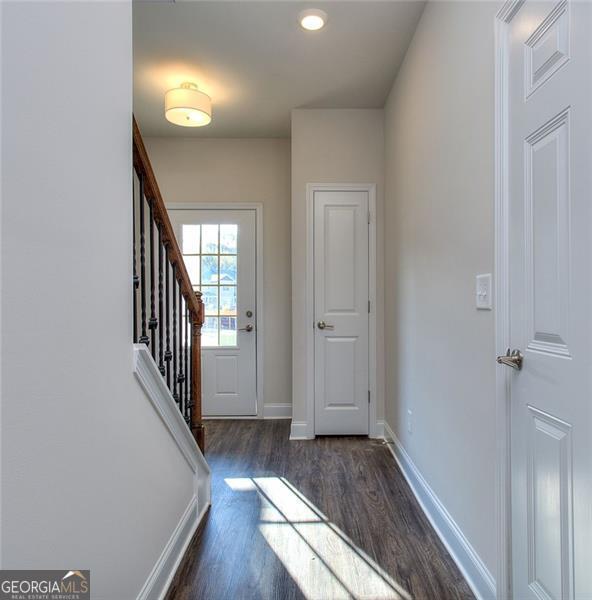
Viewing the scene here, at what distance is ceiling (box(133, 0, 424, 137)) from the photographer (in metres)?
2.08

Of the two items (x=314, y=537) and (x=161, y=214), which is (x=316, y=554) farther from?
(x=161, y=214)

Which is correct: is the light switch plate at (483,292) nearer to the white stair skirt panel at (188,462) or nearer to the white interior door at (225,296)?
the white stair skirt panel at (188,462)

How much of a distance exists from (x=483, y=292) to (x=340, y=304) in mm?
1752

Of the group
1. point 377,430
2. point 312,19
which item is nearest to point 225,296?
point 377,430

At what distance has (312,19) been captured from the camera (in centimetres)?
211

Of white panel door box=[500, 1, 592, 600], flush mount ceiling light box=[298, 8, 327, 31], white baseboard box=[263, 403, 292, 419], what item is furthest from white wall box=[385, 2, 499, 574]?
white baseboard box=[263, 403, 292, 419]

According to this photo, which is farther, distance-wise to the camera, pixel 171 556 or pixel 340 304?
pixel 340 304

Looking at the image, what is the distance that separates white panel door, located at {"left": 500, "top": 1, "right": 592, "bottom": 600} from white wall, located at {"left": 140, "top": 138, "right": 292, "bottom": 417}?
2669 millimetres

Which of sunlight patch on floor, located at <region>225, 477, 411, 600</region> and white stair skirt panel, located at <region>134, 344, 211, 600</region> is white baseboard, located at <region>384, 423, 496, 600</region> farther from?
white stair skirt panel, located at <region>134, 344, 211, 600</region>

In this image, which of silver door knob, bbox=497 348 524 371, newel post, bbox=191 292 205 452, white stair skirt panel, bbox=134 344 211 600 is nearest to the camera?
silver door knob, bbox=497 348 524 371

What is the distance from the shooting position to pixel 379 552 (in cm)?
166

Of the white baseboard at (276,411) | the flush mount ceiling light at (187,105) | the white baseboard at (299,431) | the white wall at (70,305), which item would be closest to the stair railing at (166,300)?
the white wall at (70,305)

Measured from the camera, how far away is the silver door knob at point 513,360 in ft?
3.88

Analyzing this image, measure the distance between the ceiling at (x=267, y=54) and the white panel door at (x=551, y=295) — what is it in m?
1.23
